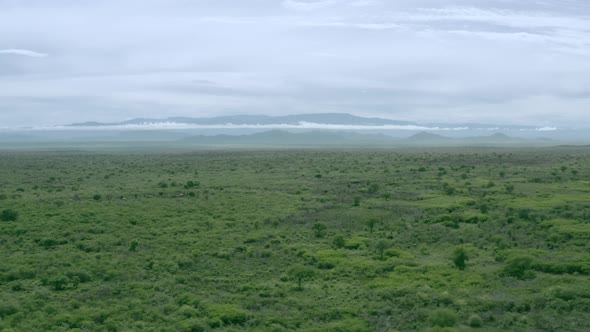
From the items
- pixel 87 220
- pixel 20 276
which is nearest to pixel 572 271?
pixel 20 276

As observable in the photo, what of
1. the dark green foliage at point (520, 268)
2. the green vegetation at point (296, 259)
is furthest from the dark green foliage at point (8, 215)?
the dark green foliage at point (520, 268)

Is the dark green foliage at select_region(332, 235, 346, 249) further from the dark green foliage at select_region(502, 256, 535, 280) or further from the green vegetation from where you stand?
the dark green foliage at select_region(502, 256, 535, 280)

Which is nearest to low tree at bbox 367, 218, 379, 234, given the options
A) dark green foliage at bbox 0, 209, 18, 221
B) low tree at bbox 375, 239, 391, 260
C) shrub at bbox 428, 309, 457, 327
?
low tree at bbox 375, 239, 391, 260

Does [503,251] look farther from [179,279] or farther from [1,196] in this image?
[1,196]

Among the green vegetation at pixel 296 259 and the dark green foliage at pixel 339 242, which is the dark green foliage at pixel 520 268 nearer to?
the green vegetation at pixel 296 259

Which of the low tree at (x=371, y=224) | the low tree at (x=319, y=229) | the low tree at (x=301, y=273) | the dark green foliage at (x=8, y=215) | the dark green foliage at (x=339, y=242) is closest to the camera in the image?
the low tree at (x=301, y=273)

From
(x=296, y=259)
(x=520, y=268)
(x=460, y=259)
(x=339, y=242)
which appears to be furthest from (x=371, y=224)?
(x=520, y=268)

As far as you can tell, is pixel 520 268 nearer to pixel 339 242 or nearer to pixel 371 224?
pixel 339 242

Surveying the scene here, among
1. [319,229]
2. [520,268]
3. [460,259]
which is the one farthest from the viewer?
[319,229]
